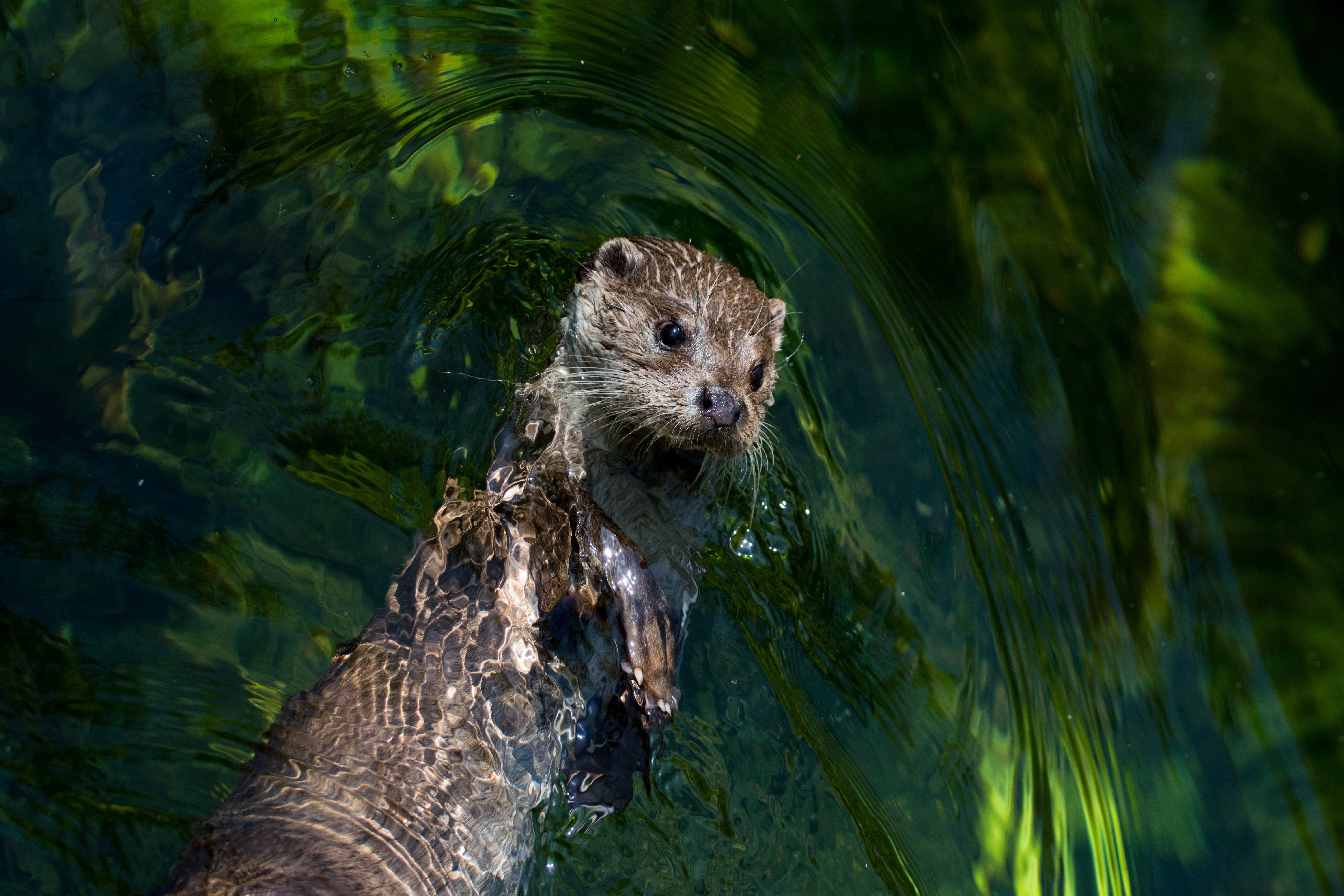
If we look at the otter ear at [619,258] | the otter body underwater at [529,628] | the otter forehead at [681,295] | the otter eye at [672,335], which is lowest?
the otter body underwater at [529,628]

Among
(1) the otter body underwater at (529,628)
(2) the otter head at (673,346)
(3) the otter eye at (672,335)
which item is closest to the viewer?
(1) the otter body underwater at (529,628)

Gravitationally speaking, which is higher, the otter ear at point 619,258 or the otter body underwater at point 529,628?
the otter ear at point 619,258

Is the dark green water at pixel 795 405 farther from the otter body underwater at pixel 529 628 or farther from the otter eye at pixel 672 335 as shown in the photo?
the otter eye at pixel 672 335

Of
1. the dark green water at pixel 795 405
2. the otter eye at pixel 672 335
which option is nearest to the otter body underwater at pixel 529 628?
the otter eye at pixel 672 335

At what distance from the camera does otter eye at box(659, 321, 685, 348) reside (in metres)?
2.83

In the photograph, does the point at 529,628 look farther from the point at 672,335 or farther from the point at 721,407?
the point at 672,335

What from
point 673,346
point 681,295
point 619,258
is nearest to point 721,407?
point 673,346

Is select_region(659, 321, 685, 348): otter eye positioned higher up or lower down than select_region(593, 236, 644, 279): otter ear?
lower down

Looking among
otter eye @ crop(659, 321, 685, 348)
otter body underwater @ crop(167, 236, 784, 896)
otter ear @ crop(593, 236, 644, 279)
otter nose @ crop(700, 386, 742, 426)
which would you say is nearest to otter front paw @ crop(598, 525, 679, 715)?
otter body underwater @ crop(167, 236, 784, 896)

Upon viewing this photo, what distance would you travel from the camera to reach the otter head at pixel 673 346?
262 centimetres

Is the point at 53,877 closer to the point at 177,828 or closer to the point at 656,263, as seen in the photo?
the point at 177,828

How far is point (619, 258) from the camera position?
9.89 ft

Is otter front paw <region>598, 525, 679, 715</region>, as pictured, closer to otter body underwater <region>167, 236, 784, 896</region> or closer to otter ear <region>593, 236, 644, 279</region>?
otter body underwater <region>167, 236, 784, 896</region>

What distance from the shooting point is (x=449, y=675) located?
7.99 feet
